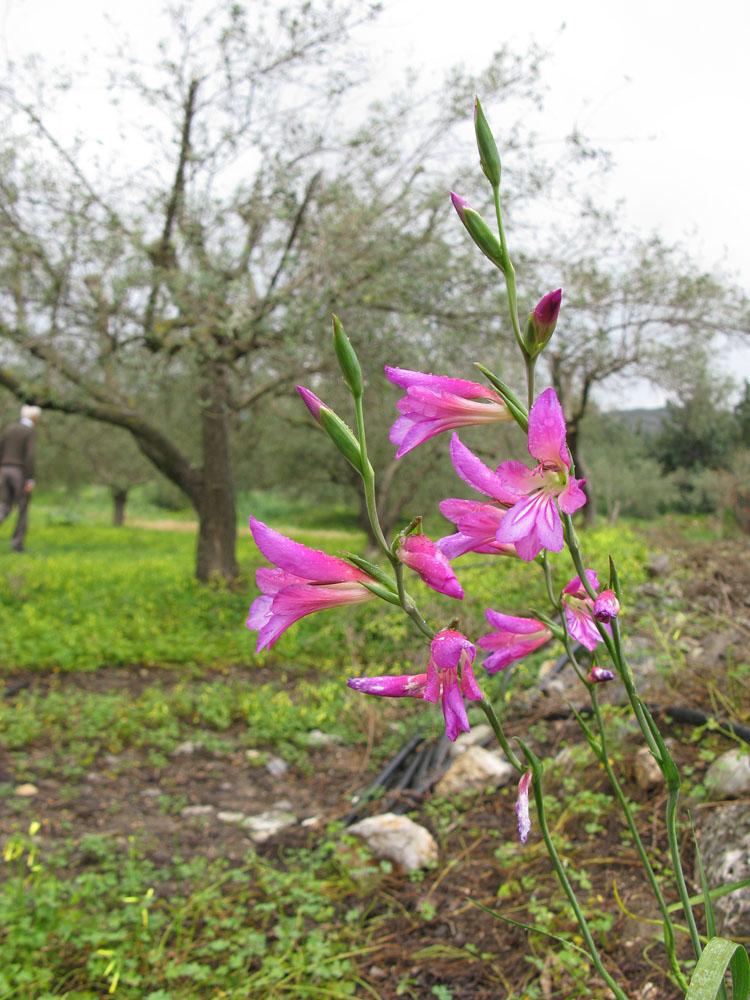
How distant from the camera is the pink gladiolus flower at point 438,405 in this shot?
0.90 meters

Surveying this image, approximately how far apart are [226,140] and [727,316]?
700 centimetres

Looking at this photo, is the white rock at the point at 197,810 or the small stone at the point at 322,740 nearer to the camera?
the white rock at the point at 197,810

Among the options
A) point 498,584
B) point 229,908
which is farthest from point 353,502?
point 229,908

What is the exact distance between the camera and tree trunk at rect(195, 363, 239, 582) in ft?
28.1


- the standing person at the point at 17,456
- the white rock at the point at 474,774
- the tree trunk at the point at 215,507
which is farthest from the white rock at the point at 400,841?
the standing person at the point at 17,456

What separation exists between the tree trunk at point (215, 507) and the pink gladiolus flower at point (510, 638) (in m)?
7.60

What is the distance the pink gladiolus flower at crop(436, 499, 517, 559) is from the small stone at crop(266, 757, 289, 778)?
3.66 m

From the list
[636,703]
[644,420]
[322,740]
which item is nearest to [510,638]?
[636,703]

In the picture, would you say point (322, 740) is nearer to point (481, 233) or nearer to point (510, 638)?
point (510, 638)

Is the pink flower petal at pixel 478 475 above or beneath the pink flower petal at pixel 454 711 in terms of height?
above

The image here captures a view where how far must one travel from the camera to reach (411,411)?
36.1 inches

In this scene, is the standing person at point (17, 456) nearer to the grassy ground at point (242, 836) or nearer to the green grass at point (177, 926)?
the grassy ground at point (242, 836)

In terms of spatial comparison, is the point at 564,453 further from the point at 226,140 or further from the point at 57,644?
the point at 226,140

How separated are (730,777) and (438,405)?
82.6 inches
